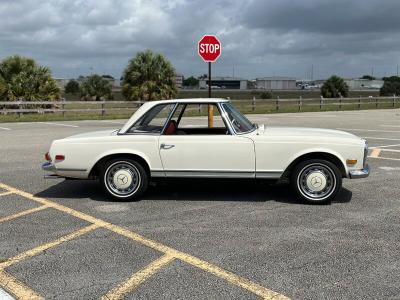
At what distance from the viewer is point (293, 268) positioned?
403 centimetres

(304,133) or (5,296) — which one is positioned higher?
(304,133)

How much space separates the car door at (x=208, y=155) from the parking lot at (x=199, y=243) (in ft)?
0.91

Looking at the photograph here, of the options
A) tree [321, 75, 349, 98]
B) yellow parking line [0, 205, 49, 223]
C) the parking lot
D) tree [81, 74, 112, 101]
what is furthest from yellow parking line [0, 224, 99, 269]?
tree [321, 75, 349, 98]

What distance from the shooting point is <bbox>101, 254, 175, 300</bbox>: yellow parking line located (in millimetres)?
3525

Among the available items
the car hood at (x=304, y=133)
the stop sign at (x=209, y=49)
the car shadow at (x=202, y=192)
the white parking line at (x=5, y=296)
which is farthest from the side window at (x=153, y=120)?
the stop sign at (x=209, y=49)

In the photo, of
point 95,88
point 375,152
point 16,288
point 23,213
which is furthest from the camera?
point 95,88

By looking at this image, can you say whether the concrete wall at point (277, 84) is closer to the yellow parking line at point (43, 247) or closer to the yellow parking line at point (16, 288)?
the yellow parking line at point (43, 247)

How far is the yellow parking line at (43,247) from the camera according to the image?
13.7ft

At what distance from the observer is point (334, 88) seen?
61.0 m

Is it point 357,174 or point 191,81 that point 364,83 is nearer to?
point 191,81

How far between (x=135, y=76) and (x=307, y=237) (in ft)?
104

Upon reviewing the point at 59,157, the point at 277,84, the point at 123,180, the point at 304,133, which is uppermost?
the point at 277,84

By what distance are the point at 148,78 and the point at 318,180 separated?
1198 inches

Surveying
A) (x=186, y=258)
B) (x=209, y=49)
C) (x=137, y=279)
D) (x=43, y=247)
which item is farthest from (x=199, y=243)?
(x=209, y=49)
